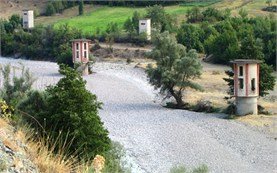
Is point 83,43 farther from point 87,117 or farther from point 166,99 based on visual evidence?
point 87,117

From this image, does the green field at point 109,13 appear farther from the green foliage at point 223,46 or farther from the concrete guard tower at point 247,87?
the concrete guard tower at point 247,87

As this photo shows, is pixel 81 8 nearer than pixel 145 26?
No

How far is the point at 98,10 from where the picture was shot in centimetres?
8556

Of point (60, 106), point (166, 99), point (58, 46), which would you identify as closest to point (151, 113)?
point (166, 99)

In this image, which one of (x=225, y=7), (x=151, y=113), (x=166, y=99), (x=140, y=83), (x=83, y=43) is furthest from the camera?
(x=225, y=7)

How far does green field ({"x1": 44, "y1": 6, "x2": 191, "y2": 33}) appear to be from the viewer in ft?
259

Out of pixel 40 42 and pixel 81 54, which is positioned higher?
pixel 40 42

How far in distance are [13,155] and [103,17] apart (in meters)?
74.3

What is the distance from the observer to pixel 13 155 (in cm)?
946

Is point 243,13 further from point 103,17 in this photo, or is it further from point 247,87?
point 247,87

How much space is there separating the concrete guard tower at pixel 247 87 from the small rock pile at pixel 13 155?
23595 millimetres

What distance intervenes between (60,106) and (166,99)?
2136cm

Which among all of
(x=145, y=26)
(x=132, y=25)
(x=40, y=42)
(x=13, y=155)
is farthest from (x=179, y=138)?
(x=40, y=42)

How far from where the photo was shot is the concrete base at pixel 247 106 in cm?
3356
